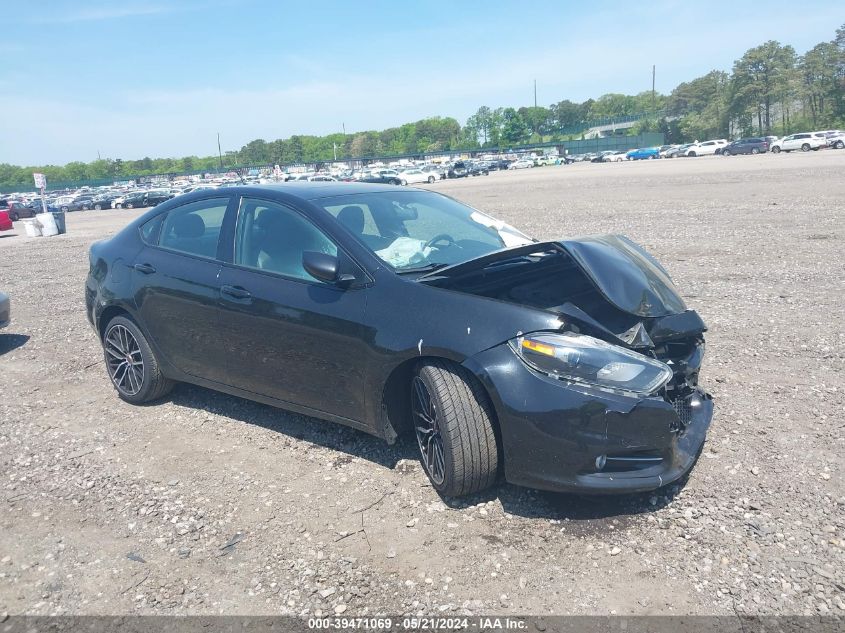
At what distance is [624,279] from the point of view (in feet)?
12.3

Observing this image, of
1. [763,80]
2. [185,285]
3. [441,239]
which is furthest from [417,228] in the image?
[763,80]

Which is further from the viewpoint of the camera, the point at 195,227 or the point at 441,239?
the point at 195,227

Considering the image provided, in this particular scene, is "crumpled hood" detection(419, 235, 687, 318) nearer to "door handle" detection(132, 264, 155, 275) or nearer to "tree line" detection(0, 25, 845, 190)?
"door handle" detection(132, 264, 155, 275)

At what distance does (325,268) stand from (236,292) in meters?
0.89

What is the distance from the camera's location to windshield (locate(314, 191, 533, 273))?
13.8 ft

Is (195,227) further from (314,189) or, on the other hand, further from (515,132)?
(515,132)

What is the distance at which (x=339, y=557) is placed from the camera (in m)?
3.24

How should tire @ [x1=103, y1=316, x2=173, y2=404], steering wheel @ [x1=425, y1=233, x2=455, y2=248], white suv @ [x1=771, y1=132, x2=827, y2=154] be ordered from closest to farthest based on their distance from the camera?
steering wheel @ [x1=425, y1=233, x2=455, y2=248] → tire @ [x1=103, y1=316, x2=173, y2=404] → white suv @ [x1=771, y1=132, x2=827, y2=154]

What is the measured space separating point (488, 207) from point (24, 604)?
2150 cm

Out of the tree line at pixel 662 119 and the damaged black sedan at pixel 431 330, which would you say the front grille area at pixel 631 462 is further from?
the tree line at pixel 662 119

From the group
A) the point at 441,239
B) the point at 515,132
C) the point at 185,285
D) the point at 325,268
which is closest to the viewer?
the point at 325,268

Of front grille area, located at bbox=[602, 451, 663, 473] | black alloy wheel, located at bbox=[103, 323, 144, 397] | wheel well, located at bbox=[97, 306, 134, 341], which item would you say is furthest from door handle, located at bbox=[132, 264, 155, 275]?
front grille area, located at bbox=[602, 451, 663, 473]

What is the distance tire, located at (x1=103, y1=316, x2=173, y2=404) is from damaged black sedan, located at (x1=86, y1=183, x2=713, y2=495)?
0.02 m

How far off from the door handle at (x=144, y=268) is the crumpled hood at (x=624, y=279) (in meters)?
3.08
